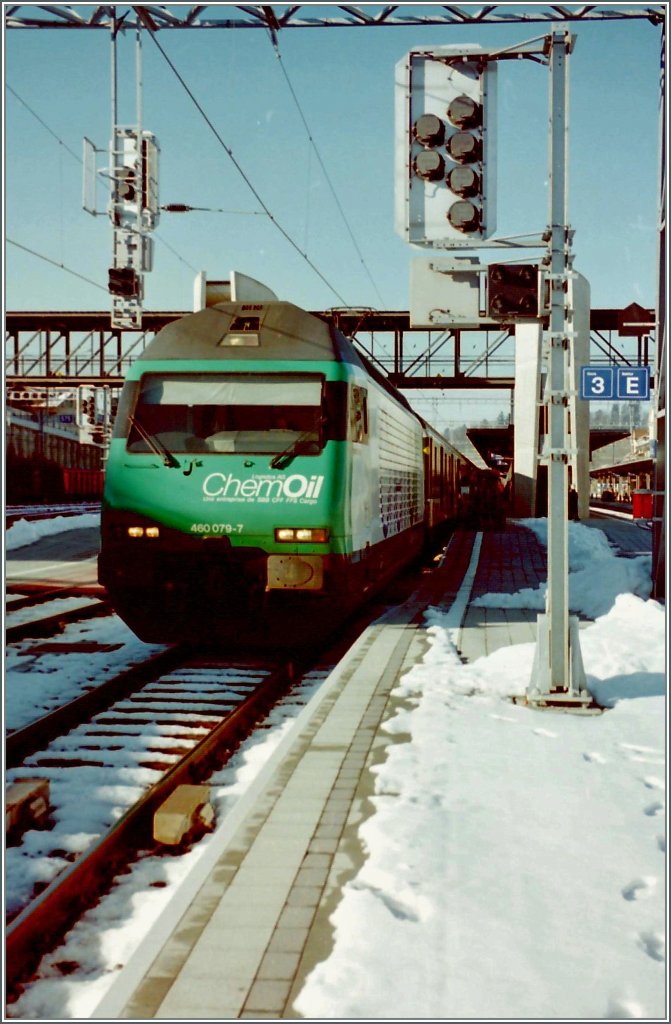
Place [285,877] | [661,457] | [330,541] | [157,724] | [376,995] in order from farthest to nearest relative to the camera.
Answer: [661,457] → [330,541] → [157,724] → [285,877] → [376,995]

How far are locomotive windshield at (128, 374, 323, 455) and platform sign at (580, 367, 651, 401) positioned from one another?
2.98 m

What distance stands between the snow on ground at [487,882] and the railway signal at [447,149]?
3228 mm

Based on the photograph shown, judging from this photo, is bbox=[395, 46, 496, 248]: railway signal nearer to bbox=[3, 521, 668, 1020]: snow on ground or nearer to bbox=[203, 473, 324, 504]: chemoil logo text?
bbox=[203, 473, 324, 504]: chemoil logo text

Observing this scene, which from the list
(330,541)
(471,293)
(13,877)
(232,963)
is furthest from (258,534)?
(232,963)

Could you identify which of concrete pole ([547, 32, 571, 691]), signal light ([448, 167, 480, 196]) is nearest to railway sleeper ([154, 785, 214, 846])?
concrete pole ([547, 32, 571, 691])

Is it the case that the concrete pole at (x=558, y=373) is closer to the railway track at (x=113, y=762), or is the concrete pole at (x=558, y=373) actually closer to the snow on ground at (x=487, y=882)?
the snow on ground at (x=487, y=882)

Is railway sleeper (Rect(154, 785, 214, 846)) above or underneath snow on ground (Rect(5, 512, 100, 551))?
underneath

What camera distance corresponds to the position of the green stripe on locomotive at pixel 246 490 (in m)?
8.25

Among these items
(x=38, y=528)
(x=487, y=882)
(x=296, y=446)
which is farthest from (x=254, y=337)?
(x=38, y=528)

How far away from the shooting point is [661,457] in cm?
1084

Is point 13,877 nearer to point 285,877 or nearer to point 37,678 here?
point 285,877

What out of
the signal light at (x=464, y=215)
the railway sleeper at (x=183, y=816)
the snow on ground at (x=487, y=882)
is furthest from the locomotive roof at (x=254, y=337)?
the railway sleeper at (x=183, y=816)

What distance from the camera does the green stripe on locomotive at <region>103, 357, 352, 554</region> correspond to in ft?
27.1

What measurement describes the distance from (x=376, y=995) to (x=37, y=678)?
6107 mm
